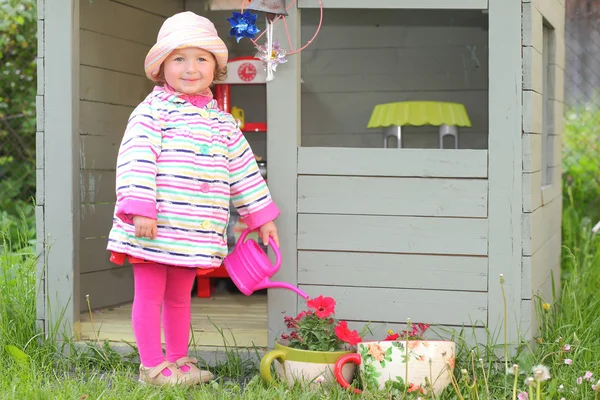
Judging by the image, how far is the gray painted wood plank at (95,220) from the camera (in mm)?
3941

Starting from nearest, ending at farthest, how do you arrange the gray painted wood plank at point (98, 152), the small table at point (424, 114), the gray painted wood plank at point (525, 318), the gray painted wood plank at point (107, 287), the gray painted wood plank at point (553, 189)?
the gray painted wood plank at point (525, 318)
the gray painted wood plank at point (553, 189)
the gray painted wood plank at point (98, 152)
the gray painted wood plank at point (107, 287)
the small table at point (424, 114)

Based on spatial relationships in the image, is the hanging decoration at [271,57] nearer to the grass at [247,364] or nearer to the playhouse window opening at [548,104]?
the grass at [247,364]

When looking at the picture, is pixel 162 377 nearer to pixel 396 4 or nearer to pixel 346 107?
pixel 396 4

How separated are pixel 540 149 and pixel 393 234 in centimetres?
74

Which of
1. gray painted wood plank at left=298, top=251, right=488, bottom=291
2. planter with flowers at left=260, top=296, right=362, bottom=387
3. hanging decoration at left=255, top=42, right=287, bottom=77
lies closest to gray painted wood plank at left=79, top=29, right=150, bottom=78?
hanging decoration at left=255, top=42, right=287, bottom=77

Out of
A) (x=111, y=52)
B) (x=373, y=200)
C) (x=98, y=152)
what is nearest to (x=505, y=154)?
(x=373, y=200)

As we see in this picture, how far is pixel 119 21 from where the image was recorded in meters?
4.20

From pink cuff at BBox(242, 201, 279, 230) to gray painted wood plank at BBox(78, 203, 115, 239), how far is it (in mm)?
1239

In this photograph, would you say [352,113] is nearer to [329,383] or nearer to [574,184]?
[574,184]

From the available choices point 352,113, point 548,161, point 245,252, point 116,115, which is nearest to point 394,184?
point 245,252

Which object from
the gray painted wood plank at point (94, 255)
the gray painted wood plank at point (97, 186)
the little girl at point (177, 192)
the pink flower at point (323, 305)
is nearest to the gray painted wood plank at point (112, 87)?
the gray painted wood plank at point (97, 186)

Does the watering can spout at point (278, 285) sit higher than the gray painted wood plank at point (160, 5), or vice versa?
the gray painted wood plank at point (160, 5)

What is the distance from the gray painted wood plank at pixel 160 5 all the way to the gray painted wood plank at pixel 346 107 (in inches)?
35.9

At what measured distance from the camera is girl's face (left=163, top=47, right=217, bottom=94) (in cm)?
290
